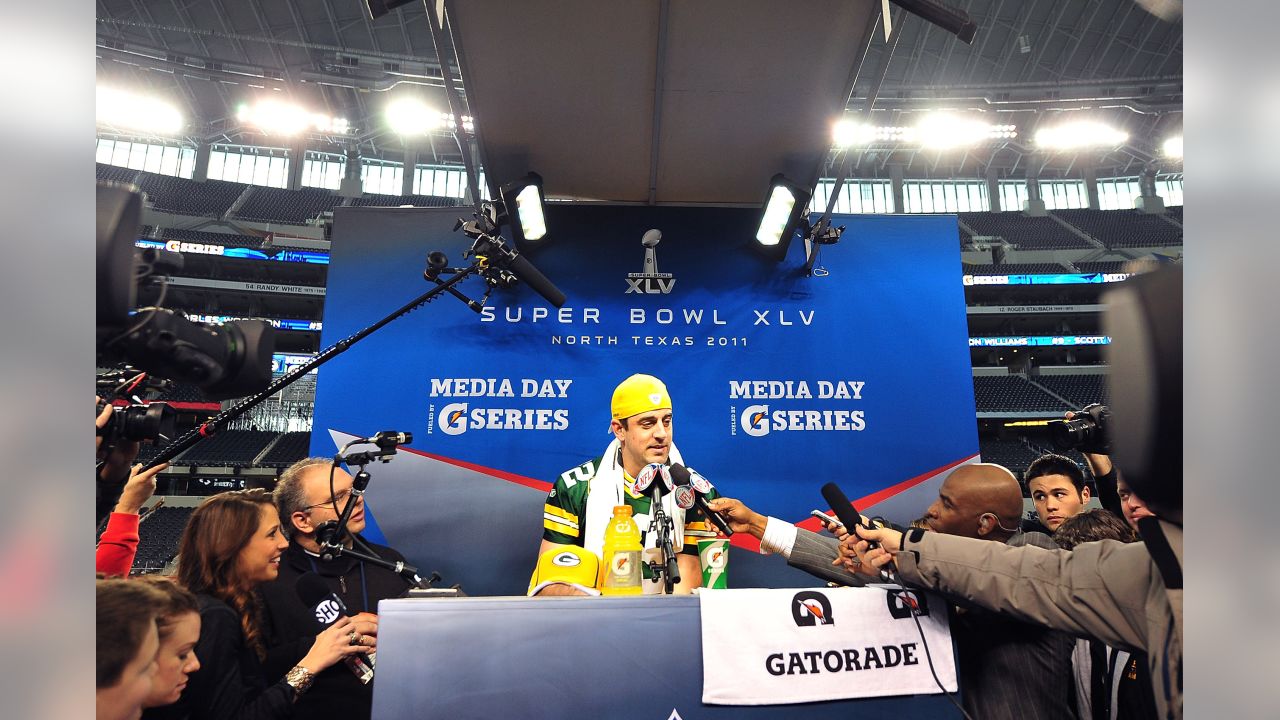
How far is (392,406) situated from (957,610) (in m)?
3.67

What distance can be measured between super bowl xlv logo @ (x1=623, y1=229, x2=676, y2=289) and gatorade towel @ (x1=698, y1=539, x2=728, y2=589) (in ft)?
6.58

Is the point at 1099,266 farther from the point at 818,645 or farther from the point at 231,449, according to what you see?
the point at 231,449

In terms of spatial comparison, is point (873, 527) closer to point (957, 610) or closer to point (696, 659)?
point (957, 610)

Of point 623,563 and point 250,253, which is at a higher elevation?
point 250,253

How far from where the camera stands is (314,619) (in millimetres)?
2674

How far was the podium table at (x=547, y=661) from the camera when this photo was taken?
6.01ft

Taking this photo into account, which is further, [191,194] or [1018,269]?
[1018,269]

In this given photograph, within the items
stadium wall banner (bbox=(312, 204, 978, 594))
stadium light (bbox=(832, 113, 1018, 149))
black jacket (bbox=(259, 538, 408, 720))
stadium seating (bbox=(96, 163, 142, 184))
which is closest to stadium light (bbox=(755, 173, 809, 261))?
stadium wall banner (bbox=(312, 204, 978, 594))

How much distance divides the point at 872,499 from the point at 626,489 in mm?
1885

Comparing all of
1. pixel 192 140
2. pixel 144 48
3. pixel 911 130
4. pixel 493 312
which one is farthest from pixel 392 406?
pixel 192 140

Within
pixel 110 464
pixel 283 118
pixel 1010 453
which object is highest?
pixel 283 118

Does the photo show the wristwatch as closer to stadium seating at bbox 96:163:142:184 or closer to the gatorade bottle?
the gatorade bottle

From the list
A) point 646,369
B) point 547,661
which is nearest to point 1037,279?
point 646,369
